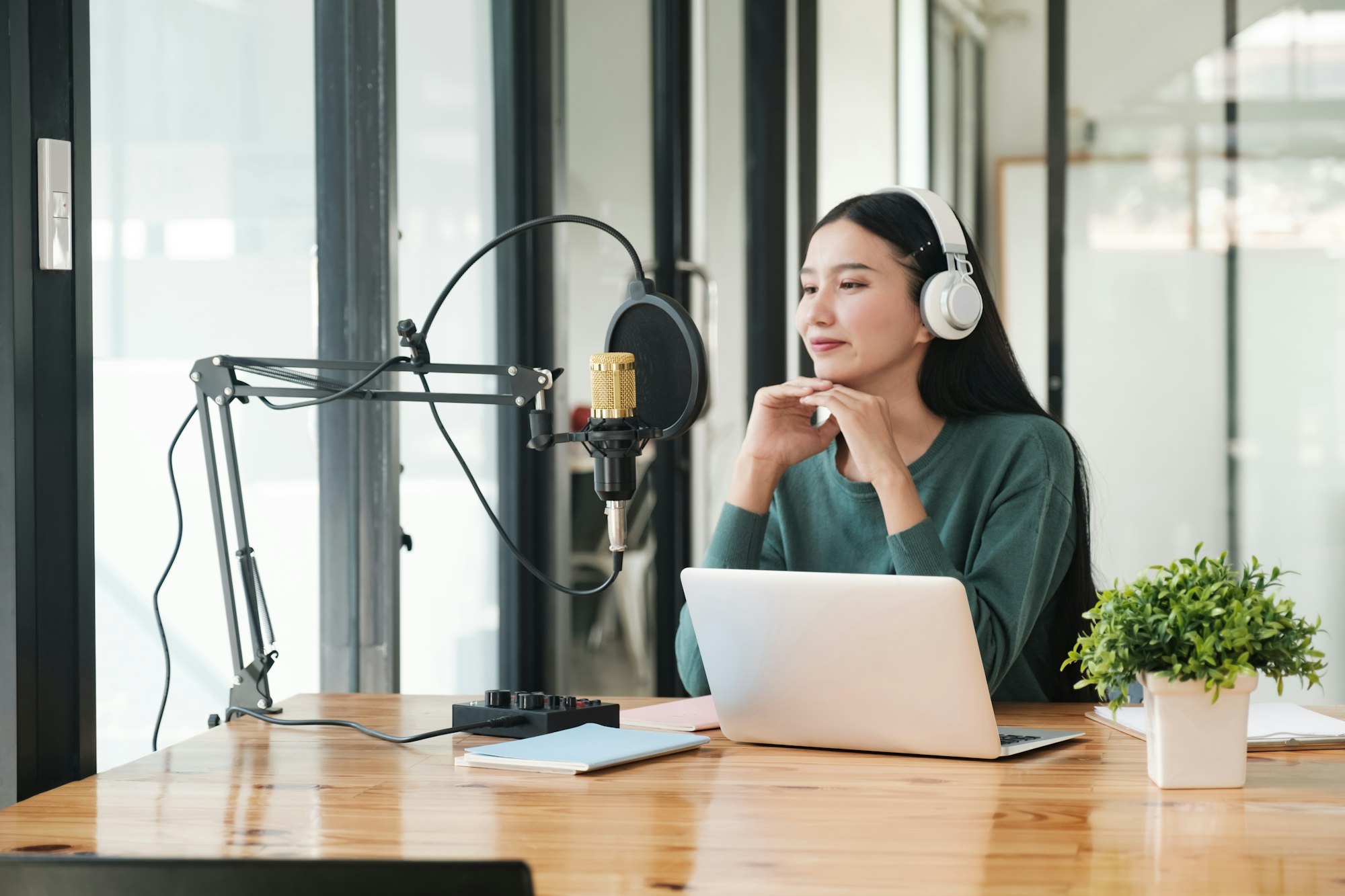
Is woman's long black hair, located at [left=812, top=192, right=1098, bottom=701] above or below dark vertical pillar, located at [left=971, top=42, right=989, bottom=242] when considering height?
below

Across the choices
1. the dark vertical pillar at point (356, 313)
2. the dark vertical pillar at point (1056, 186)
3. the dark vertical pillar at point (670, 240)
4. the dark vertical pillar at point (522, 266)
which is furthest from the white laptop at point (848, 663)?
the dark vertical pillar at point (1056, 186)

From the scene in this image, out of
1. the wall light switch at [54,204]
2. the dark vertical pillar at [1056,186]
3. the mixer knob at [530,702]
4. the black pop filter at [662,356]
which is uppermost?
the dark vertical pillar at [1056,186]

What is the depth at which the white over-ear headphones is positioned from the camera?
1.78 m

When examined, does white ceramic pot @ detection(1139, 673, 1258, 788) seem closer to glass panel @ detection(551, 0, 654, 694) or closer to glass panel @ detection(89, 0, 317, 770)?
glass panel @ detection(89, 0, 317, 770)

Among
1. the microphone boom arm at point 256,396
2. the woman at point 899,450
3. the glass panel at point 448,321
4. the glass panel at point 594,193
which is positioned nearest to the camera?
the microphone boom arm at point 256,396

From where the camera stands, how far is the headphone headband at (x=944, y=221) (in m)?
1.81

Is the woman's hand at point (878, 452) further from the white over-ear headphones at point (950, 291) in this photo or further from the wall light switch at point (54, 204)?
the wall light switch at point (54, 204)

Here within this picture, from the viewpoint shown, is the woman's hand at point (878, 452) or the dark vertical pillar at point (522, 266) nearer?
the woman's hand at point (878, 452)

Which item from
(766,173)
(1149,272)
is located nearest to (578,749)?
(766,173)

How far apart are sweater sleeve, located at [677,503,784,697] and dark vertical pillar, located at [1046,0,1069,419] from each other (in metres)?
2.14

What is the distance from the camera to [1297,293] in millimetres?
3641

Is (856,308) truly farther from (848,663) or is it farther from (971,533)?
(848,663)

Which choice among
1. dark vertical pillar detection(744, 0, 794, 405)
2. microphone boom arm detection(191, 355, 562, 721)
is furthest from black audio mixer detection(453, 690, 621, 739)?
dark vertical pillar detection(744, 0, 794, 405)

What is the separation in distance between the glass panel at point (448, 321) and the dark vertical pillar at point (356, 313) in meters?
0.16
